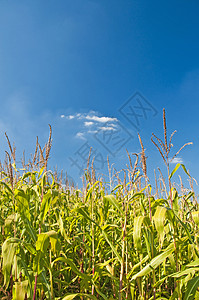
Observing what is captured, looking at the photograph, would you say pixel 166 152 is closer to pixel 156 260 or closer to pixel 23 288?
pixel 156 260

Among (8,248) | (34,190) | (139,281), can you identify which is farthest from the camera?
(34,190)

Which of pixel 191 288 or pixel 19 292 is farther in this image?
pixel 191 288

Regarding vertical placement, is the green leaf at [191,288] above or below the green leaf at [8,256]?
below

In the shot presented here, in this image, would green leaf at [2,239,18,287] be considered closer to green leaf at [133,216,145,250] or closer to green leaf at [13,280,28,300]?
green leaf at [13,280,28,300]

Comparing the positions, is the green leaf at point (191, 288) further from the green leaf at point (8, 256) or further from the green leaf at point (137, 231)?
the green leaf at point (8, 256)

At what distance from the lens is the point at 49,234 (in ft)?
4.06

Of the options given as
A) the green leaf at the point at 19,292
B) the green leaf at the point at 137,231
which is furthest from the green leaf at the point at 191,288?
the green leaf at the point at 19,292

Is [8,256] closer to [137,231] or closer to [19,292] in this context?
[19,292]

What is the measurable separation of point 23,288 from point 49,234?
0.35 meters

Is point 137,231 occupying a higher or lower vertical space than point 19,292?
higher

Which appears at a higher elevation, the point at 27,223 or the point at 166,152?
the point at 166,152


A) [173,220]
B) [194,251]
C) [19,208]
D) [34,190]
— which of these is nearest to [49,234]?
[19,208]

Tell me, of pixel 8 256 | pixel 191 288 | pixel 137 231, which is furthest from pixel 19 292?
pixel 191 288

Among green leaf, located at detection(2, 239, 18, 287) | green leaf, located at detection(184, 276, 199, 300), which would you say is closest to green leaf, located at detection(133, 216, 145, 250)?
green leaf, located at detection(184, 276, 199, 300)
